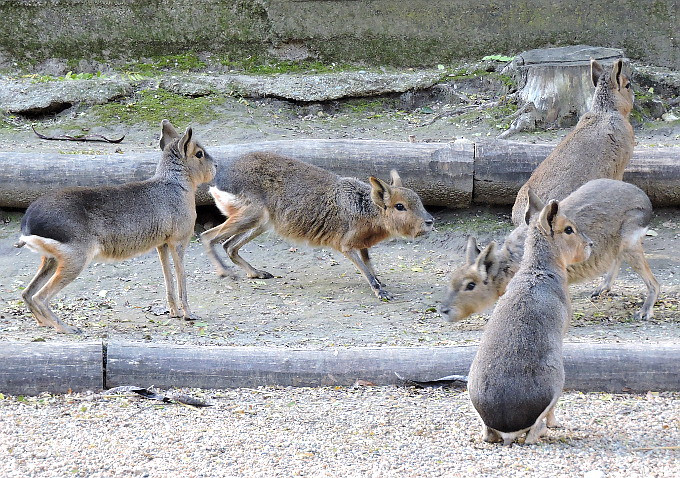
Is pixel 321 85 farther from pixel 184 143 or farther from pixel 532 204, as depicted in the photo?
pixel 532 204

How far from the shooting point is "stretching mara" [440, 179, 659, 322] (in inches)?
213

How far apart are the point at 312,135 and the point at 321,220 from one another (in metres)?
2.27

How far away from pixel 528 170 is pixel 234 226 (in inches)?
96.3

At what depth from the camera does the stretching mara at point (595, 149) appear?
6.45m

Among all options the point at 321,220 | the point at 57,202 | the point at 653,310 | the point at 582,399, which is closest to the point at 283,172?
the point at 321,220

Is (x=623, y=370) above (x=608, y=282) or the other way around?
above

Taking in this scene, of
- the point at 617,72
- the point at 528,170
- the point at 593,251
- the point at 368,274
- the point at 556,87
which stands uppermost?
the point at 617,72

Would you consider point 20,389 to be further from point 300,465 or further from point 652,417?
point 652,417

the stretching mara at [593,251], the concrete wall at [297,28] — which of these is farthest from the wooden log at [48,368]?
the concrete wall at [297,28]

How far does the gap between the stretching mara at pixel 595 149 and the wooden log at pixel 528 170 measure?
45cm

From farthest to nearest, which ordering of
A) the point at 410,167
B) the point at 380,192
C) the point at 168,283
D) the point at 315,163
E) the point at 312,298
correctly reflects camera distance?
the point at 315,163 → the point at 410,167 → the point at 380,192 → the point at 312,298 → the point at 168,283

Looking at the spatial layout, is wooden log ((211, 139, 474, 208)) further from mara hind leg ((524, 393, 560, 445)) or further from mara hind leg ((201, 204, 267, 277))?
mara hind leg ((524, 393, 560, 445))

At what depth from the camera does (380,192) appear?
6941 millimetres

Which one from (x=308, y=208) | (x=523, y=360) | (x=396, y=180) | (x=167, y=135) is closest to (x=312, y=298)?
(x=308, y=208)
